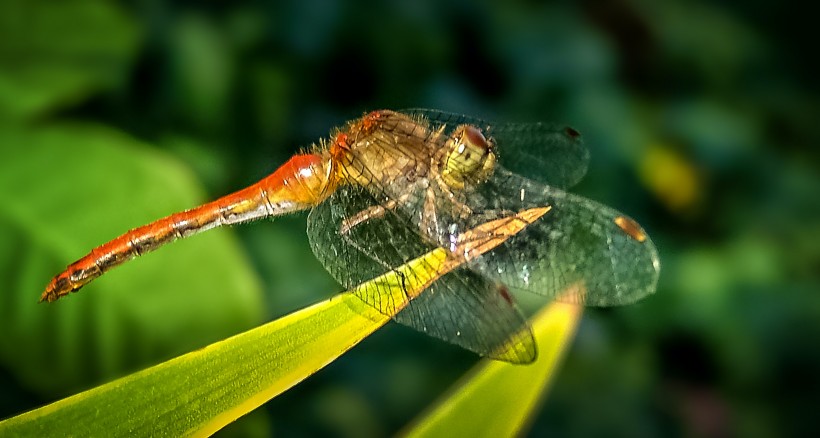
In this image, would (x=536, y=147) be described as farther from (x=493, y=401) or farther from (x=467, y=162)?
(x=493, y=401)

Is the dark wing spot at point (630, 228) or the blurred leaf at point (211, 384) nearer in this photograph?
the blurred leaf at point (211, 384)

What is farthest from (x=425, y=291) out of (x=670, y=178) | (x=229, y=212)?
(x=670, y=178)

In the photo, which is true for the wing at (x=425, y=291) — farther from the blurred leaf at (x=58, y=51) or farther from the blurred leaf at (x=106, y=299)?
the blurred leaf at (x=58, y=51)

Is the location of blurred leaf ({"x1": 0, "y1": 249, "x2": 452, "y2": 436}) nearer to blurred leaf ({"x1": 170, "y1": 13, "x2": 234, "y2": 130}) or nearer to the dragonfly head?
the dragonfly head

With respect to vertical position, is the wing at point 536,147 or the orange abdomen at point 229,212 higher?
the orange abdomen at point 229,212

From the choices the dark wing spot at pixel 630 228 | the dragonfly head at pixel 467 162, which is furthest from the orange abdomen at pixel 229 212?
the dark wing spot at pixel 630 228

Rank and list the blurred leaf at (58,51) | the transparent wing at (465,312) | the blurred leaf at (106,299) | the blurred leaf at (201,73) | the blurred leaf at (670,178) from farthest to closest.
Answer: the blurred leaf at (670,178) → the blurred leaf at (201,73) → the blurred leaf at (58,51) → the blurred leaf at (106,299) → the transparent wing at (465,312)

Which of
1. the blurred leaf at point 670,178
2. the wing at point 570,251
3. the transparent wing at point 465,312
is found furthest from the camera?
the blurred leaf at point 670,178

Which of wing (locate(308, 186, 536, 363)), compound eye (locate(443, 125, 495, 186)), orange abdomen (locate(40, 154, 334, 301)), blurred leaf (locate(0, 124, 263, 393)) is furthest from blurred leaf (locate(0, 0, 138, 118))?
compound eye (locate(443, 125, 495, 186))
